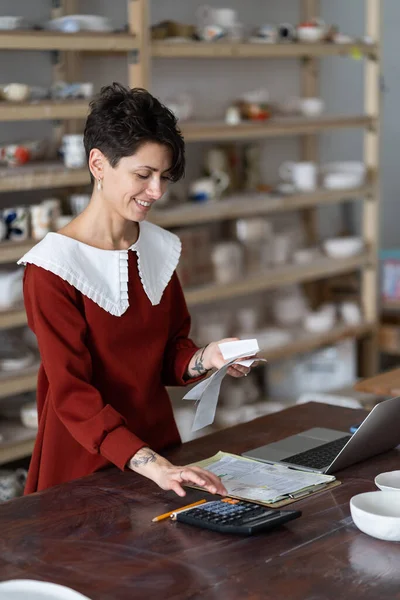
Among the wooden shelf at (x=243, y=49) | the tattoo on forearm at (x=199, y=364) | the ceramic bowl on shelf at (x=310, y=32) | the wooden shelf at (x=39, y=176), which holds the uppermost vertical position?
the ceramic bowl on shelf at (x=310, y=32)

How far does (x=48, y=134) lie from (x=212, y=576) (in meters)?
2.69

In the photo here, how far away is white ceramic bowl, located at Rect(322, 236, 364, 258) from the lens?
16.0 feet

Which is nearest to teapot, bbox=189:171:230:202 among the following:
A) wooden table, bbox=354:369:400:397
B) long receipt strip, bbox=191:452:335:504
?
wooden table, bbox=354:369:400:397

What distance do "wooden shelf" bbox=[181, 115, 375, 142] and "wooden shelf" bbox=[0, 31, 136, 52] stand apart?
1.46 feet

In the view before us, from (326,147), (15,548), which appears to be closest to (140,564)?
(15,548)

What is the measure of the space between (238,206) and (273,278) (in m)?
0.41

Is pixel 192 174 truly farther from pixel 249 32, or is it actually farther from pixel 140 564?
pixel 140 564

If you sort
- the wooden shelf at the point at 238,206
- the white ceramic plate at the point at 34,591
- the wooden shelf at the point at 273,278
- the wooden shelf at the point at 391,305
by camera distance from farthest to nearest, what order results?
1. the wooden shelf at the point at 391,305
2. the wooden shelf at the point at 273,278
3. the wooden shelf at the point at 238,206
4. the white ceramic plate at the point at 34,591

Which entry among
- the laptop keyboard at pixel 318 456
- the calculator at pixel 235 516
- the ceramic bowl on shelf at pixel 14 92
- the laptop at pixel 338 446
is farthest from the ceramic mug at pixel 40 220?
the calculator at pixel 235 516

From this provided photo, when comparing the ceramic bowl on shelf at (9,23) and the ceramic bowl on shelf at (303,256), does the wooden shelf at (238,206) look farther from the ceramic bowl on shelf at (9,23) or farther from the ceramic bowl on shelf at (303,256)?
the ceramic bowl on shelf at (9,23)

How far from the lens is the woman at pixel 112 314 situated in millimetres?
2035

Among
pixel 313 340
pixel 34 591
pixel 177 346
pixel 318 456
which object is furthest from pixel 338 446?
pixel 313 340

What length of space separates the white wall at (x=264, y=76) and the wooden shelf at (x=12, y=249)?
45 cm

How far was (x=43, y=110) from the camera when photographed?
3.42 meters
